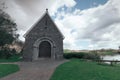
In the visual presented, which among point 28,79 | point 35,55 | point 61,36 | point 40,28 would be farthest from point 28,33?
point 28,79

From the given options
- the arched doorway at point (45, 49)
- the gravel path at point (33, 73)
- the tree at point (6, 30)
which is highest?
the tree at point (6, 30)

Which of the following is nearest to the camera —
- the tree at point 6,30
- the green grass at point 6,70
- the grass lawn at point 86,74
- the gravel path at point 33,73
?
the grass lawn at point 86,74

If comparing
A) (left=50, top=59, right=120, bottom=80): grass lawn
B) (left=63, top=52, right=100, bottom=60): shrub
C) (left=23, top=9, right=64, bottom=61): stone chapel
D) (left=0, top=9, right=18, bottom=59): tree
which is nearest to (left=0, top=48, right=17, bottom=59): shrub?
(left=0, top=9, right=18, bottom=59): tree

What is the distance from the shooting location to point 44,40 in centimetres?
2597

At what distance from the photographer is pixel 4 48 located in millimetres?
31406

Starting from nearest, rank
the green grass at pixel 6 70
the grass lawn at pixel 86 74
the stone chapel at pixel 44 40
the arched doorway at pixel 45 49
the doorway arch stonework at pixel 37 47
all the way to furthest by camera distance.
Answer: the grass lawn at pixel 86 74 < the green grass at pixel 6 70 < the doorway arch stonework at pixel 37 47 < the stone chapel at pixel 44 40 < the arched doorway at pixel 45 49

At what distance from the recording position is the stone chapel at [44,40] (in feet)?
84.0

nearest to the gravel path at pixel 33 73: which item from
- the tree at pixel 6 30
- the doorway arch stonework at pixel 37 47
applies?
the doorway arch stonework at pixel 37 47

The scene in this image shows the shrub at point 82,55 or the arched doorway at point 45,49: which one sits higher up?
the arched doorway at point 45,49

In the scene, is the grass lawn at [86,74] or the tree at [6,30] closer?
the grass lawn at [86,74]

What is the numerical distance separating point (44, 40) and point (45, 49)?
165 cm

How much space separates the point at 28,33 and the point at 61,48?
647 centimetres

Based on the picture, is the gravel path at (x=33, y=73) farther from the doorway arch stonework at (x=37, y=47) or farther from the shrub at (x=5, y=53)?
the shrub at (x=5, y=53)

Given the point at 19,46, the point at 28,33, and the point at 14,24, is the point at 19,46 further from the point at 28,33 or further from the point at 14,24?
the point at 28,33
